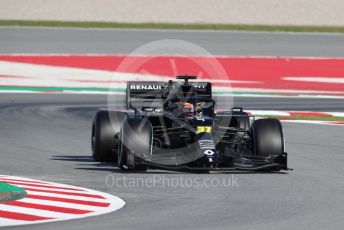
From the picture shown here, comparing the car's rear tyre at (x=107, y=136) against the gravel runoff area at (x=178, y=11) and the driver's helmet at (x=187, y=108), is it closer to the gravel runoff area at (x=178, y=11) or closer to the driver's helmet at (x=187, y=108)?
the driver's helmet at (x=187, y=108)

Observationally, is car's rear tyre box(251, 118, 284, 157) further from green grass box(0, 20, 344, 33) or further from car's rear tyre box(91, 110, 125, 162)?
green grass box(0, 20, 344, 33)

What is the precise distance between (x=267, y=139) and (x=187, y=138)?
46.0 inches

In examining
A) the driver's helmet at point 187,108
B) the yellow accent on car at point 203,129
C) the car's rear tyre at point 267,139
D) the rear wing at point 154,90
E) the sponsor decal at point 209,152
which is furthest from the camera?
the rear wing at point 154,90

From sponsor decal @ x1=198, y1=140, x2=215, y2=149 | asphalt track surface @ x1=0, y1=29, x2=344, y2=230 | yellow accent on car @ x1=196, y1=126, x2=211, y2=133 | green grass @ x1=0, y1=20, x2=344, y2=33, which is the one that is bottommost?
asphalt track surface @ x1=0, y1=29, x2=344, y2=230

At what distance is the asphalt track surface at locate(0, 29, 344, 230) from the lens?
1028cm

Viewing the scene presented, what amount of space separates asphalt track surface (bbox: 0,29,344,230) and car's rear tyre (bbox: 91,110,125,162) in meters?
0.26

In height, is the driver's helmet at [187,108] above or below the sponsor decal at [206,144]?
above

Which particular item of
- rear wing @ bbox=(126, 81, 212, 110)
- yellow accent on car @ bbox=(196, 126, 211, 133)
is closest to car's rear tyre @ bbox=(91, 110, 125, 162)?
rear wing @ bbox=(126, 81, 212, 110)

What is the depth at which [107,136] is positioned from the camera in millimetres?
15531

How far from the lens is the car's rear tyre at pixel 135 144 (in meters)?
14.1

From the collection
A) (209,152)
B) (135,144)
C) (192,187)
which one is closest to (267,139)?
(209,152)

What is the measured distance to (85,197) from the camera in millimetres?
11883

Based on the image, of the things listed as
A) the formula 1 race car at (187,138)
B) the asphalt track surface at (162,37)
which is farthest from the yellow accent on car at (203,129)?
the asphalt track surface at (162,37)

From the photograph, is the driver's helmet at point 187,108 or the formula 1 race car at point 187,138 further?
the driver's helmet at point 187,108
